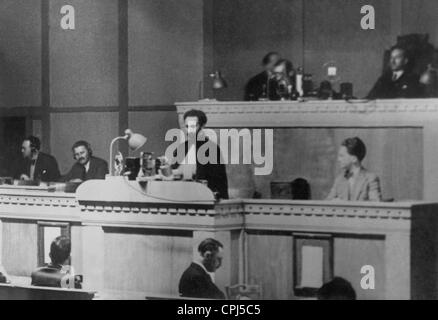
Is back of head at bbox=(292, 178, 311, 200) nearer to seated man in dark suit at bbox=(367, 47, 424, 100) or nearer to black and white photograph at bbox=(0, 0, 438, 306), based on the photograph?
black and white photograph at bbox=(0, 0, 438, 306)

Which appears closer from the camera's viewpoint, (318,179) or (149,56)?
(318,179)

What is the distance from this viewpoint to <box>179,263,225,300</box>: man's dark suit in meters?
4.24

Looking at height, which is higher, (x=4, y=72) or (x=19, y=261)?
(x=4, y=72)

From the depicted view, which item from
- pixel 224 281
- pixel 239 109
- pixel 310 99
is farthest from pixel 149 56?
pixel 224 281

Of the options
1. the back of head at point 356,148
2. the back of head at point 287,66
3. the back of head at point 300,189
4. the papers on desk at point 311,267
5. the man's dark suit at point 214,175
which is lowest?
the papers on desk at point 311,267

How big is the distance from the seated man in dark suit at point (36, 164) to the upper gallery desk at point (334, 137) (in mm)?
880

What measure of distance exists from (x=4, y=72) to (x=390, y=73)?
101 inches

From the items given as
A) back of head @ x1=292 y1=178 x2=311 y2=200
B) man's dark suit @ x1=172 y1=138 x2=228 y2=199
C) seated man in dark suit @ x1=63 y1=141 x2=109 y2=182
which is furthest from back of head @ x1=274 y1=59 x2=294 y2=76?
seated man in dark suit @ x1=63 y1=141 x2=109 y2=182

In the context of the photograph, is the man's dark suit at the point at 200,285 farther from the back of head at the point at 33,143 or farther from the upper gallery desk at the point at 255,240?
the back of head at the point at 33,143

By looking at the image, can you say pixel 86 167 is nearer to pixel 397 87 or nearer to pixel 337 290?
pixel 337 290

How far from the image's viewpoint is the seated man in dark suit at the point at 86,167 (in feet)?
16.4

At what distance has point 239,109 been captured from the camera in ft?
17.7

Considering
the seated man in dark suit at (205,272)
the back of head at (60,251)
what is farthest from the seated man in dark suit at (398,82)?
the back of head at (60,251)

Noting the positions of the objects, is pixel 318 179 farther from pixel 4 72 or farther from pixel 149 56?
pixel 4 72
